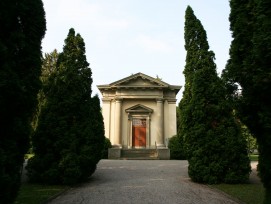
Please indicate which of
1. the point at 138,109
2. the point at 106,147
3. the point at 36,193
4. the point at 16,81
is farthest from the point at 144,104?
the point at 16,81

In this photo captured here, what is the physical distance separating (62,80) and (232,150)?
8.62 meters

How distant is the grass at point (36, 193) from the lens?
31.2 feet

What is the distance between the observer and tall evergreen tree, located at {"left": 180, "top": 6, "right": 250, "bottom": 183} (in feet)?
44.9

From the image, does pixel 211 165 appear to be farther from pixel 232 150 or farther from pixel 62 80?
pixel 62 80

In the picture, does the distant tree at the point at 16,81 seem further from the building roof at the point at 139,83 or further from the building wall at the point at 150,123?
the building wall at the point at 150,123

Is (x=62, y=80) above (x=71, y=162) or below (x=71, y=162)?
above

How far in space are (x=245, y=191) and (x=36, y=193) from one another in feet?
25.8

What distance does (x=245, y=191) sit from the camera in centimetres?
1145

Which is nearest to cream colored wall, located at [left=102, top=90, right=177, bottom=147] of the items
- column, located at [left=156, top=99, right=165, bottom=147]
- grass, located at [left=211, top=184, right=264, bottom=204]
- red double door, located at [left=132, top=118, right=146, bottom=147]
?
column, located at [left=156, top=99, right=165, bottom=147]

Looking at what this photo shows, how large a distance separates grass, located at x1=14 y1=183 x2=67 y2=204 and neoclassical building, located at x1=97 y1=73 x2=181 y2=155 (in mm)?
20696

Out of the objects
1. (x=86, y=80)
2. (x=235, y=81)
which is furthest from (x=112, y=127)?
(x=235, y=81)

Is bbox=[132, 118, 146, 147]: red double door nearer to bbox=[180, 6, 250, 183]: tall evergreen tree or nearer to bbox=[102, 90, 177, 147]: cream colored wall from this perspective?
bbox=[102, 90, 177, 147]: cream colored wall

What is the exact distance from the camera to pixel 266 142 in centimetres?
716

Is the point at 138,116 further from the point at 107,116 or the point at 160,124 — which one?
the point at 107,116
